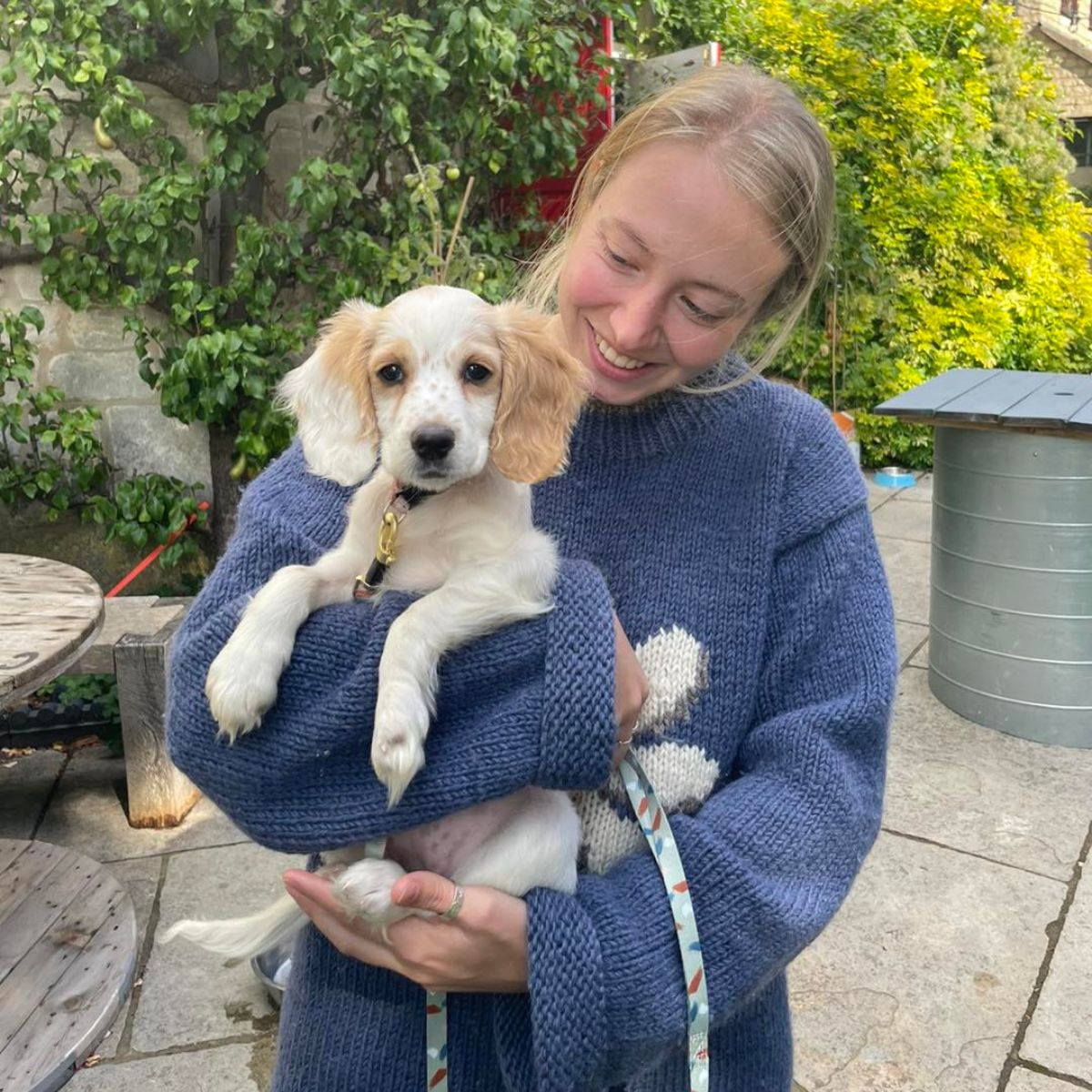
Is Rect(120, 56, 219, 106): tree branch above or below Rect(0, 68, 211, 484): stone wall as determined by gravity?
above

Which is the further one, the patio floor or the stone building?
the stone building

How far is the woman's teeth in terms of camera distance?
138cm

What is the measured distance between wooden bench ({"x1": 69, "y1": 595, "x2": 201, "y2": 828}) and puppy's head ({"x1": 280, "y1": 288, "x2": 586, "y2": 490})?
6.78ft

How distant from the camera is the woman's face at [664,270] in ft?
4.15

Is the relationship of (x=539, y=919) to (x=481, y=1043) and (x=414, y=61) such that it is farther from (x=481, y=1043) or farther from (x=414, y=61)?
(x=414, y=61)

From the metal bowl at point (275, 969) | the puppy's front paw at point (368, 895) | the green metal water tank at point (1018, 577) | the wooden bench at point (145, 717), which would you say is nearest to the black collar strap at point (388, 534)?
the puppy's front paw at point (368, 895)

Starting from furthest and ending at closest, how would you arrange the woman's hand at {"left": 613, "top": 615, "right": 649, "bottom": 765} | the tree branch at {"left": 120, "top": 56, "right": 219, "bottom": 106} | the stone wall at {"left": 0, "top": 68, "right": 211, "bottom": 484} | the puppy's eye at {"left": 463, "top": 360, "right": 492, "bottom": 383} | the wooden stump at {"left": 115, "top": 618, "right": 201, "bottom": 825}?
1. the stone wall at {"left": 0, "top": 68, "right": 211, "bottom": 484}
2. the tree branch at {"left": 120, "top": 56, "right": 219, "bottom": 106}
3. the wooden stump at {"left": 115, "top": 618, "right": 201, "bottom": 825}
4. the puppy's eye at {"left": 463, "top": 360, "right": 492, "bottom": 383}
5. the woman's hand at {"left": 613, "top": 615, "right": 649, "bottom": 765}

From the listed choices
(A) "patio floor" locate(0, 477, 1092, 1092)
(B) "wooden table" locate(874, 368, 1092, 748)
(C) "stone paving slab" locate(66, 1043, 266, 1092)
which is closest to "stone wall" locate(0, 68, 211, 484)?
(A) "patio floor" locate(0, 477, 1092, 1092)

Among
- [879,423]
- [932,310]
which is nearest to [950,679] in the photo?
[879,423]

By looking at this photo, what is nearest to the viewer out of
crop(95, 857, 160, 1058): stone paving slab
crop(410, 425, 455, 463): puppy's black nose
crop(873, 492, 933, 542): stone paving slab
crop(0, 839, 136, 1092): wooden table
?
crop(410, 425, 455, 463): puppy's black nose

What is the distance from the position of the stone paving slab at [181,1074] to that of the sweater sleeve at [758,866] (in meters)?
1.53

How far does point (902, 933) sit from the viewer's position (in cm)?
280

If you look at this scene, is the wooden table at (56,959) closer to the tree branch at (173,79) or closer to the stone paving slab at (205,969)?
the stone paving slab at (205,969)

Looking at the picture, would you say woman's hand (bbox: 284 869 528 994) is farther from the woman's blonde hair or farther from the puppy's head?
the woman's blonde hair
